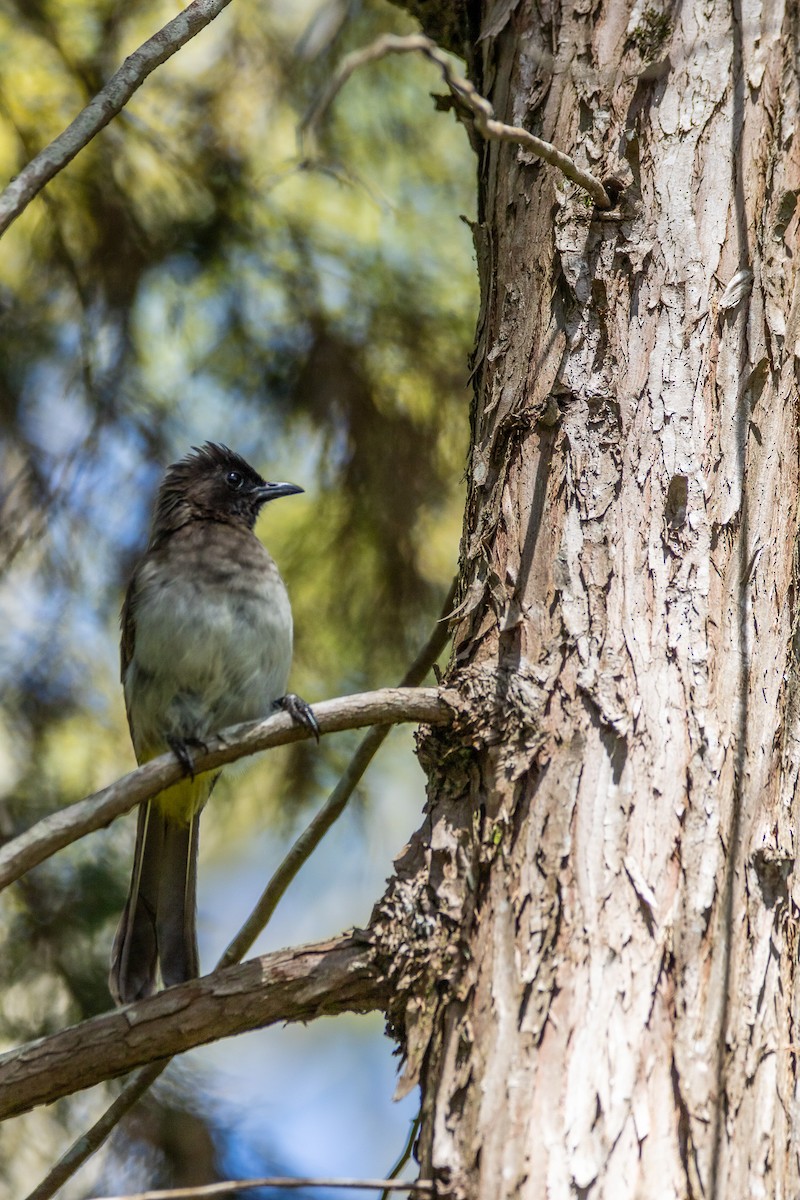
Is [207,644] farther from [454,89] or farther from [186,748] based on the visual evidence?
[454,89]

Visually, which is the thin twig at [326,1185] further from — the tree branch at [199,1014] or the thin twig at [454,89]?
the thin twig at [454,89]

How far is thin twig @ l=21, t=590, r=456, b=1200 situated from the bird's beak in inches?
52.0

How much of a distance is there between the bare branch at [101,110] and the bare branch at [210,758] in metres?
1.14

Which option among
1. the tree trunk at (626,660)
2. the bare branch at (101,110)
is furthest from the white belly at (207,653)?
the bare branch at (101,110)

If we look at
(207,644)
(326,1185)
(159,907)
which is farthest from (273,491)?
(326,1185)

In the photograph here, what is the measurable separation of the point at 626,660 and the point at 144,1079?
64.1 inches

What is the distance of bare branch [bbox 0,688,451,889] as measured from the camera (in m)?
2.37

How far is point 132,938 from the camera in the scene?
415cm

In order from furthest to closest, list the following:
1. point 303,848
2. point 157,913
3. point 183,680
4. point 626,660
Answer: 1. point 183,680
2. point 157,913
3. point 303,848
4. point 626,660

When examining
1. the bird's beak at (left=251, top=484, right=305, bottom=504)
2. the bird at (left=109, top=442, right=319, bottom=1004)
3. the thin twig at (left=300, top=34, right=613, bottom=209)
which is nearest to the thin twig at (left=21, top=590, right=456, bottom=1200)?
the bird at (left=109, top=442, right=319, bottom=1004)

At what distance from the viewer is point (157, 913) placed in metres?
4.27

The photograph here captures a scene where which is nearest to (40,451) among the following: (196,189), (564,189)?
(196,189)

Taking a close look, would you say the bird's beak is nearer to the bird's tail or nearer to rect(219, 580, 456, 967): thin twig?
the bird's tail

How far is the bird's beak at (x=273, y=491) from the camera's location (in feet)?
16.0
